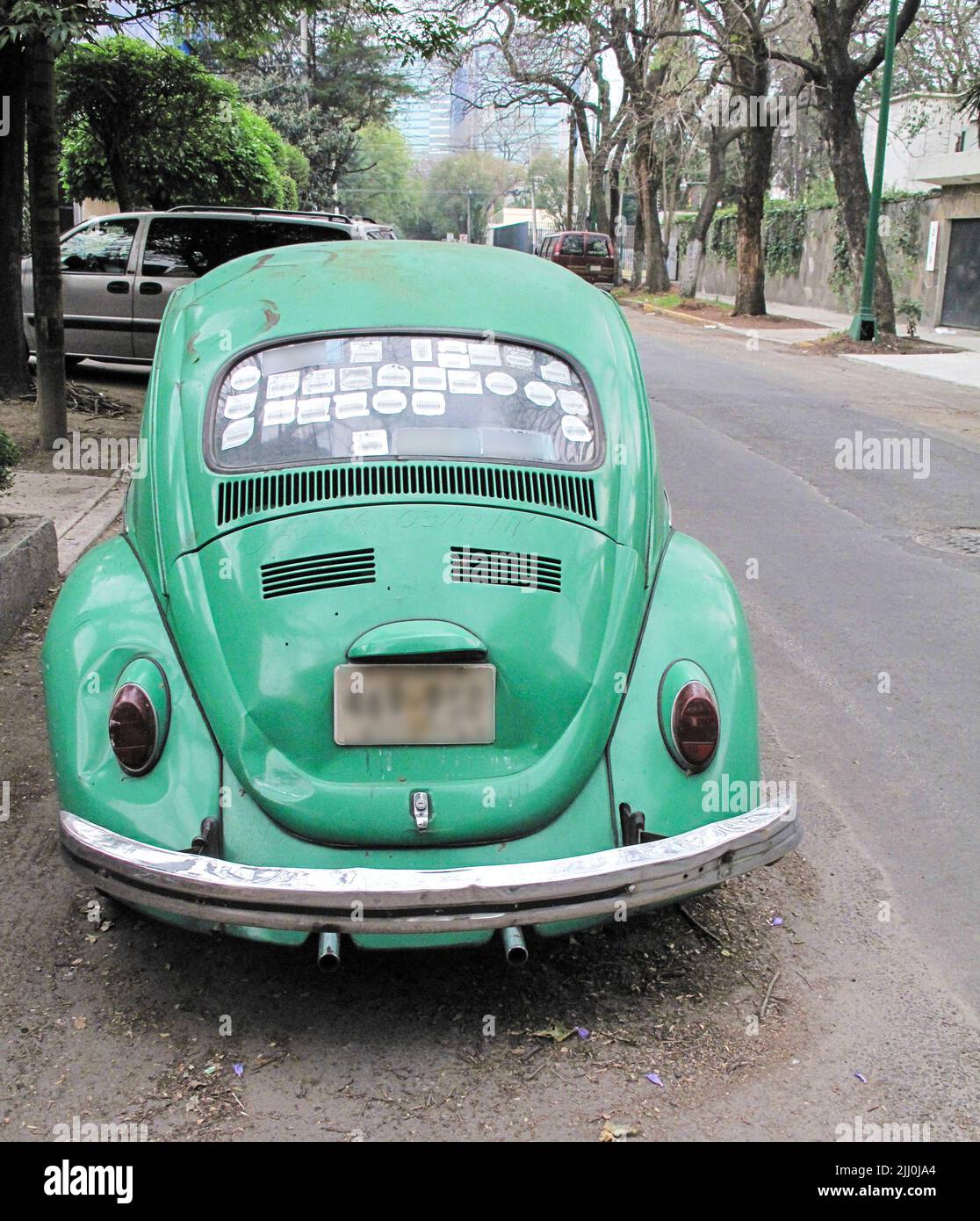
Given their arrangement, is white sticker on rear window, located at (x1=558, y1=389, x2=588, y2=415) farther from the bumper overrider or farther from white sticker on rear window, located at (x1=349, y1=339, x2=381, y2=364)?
the bumper overrider

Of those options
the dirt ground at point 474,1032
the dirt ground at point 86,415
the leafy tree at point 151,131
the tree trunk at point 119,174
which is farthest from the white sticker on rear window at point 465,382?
the tree trunk at point 119,174

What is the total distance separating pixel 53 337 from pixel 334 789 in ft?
23.9

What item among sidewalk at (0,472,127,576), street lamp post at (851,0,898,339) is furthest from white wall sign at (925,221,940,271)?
sidewalk at (0,472,127,576)

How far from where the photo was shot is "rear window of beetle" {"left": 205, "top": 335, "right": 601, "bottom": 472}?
11.8ft

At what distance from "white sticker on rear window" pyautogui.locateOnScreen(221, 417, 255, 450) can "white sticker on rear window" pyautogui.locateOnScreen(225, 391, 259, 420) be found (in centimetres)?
3

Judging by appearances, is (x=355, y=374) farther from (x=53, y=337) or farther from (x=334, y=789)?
(x=53, y=337)

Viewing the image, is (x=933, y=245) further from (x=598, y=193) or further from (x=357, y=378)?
(x=357, y=378)

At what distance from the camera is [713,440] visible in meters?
11.8

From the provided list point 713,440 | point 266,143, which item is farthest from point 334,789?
point 266,143

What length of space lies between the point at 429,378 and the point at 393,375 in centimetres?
11

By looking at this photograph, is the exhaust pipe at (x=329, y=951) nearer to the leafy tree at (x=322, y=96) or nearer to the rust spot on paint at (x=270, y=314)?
the rust spot on paint at (x=270, y=314)

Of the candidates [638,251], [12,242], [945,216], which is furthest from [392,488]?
[638,251]

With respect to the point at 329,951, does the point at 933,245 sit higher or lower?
higher

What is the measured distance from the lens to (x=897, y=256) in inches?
1137
